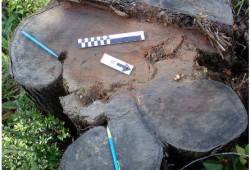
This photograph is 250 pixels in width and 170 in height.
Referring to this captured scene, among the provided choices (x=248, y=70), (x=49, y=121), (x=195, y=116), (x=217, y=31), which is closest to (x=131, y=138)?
(x=195, y=116)

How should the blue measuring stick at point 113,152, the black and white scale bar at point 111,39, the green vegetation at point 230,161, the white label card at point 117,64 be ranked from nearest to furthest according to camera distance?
1. the blue measuring stick at point 113,152
2. the green vegetation at point 230,161
3. the white label card at point 117,64
4. the black and white scale bar at point 111,39

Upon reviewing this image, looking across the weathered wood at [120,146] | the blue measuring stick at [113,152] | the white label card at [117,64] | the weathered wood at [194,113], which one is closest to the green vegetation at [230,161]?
the weathered wood at [194,113]

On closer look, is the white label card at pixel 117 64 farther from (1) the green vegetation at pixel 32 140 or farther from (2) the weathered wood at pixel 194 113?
(1) the green vegetation at pixel 32 140

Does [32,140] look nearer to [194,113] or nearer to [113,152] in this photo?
[113,152]

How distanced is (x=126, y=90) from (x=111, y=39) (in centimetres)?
39

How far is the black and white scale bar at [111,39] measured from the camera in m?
2.64

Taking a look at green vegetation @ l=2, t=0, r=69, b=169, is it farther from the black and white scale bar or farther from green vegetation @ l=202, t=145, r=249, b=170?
green vegetation @ l=202, t=145, r=249, b=170

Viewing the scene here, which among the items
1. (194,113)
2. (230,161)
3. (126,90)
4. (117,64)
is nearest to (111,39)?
(117,64)

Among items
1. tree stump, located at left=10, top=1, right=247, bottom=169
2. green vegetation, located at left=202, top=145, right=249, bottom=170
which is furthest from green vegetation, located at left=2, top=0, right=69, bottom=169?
green vegetation, located at left=202, top=145, right=249, bottom=170

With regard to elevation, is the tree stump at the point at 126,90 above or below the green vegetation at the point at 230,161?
above

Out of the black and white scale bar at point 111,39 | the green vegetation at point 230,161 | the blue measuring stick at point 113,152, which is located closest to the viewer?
the blue measuring stick at point 113,152

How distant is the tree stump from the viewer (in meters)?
2.19

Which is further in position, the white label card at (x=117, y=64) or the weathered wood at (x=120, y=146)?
the white label card at (x=117, y=64)

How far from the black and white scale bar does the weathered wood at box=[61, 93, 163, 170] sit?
484 millimetres
